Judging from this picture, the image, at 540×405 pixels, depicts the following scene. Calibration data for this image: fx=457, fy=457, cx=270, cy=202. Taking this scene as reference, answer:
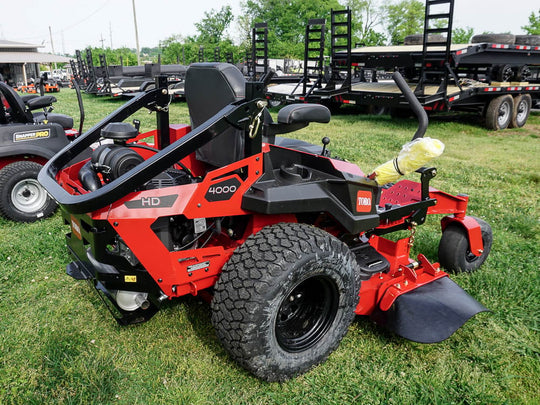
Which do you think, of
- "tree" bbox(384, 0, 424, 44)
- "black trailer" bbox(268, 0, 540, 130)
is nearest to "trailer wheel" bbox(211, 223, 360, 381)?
"black trailer" bbox(268, 0, 540, 130)

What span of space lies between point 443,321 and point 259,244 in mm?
1186

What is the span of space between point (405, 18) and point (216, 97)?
159ft

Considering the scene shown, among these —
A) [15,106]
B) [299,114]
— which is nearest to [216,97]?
[299,114]

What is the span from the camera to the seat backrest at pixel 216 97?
2.61 m

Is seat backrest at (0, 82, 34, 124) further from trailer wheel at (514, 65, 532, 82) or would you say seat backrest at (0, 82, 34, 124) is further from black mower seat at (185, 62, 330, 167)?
trailer wheel at (514, 65, 532, 82)

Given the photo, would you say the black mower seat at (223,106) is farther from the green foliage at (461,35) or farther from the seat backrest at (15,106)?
the green foliage at (461,35)

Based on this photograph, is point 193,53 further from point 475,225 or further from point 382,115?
point 475,225

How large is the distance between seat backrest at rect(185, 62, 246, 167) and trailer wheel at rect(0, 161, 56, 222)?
8.47ft

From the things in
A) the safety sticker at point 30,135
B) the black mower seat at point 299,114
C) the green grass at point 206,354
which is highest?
the black mower seat at point 299,114

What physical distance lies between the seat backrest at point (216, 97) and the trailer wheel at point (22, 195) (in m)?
2.58

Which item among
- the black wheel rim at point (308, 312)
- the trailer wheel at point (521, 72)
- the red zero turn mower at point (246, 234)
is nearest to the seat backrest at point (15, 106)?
the red zero turn mower at point (246, 234)

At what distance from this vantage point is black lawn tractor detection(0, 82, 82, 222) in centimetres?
462

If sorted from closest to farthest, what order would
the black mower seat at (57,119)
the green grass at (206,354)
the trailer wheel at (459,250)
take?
1. the green grass at (206,354)
2. the trailer wheel at (459,250)
3. the black mower seat at (57,119)

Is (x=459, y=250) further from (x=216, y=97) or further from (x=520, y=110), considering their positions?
(x=520, y=110)
